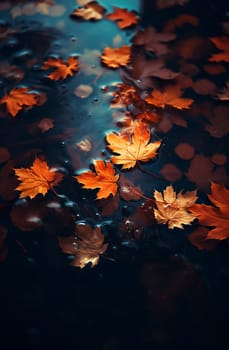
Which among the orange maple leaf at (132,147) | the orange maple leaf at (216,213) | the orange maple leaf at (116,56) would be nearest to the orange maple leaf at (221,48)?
the orange maple leaf at (116,56)

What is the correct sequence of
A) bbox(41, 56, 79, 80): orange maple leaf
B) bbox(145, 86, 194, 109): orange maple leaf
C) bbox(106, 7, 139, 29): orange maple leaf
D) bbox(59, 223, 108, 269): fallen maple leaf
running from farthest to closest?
bbox(106, 7, 139, 29): orange maple leaf < bbox(41, 56, 79, 80): orange maple leaf < bbox(145, 86, 194, 109): orange maple leaf < bbox(59, 223, 108, 269): fallen maple leaf

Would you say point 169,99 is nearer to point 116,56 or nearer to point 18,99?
point 116,56

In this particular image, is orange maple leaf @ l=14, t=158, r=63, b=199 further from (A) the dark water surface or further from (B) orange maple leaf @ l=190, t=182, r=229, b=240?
(B) orange maple leaf @ l=190, t=182, r=229, b=240

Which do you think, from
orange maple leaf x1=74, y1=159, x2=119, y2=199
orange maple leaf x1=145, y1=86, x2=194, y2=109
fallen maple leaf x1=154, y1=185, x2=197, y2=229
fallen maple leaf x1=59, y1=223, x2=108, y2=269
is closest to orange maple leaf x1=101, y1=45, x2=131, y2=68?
orange maple leaf x1=145, y1=86, x2=194, y2=109

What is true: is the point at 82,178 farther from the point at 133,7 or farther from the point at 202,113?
the point at 133,7

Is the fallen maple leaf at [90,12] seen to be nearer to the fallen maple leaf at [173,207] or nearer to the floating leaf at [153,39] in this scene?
the floating leaf at [153,39]

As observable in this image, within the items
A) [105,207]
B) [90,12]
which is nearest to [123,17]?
[90,12]

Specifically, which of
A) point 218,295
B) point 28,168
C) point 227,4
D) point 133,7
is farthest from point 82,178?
point 227,4
